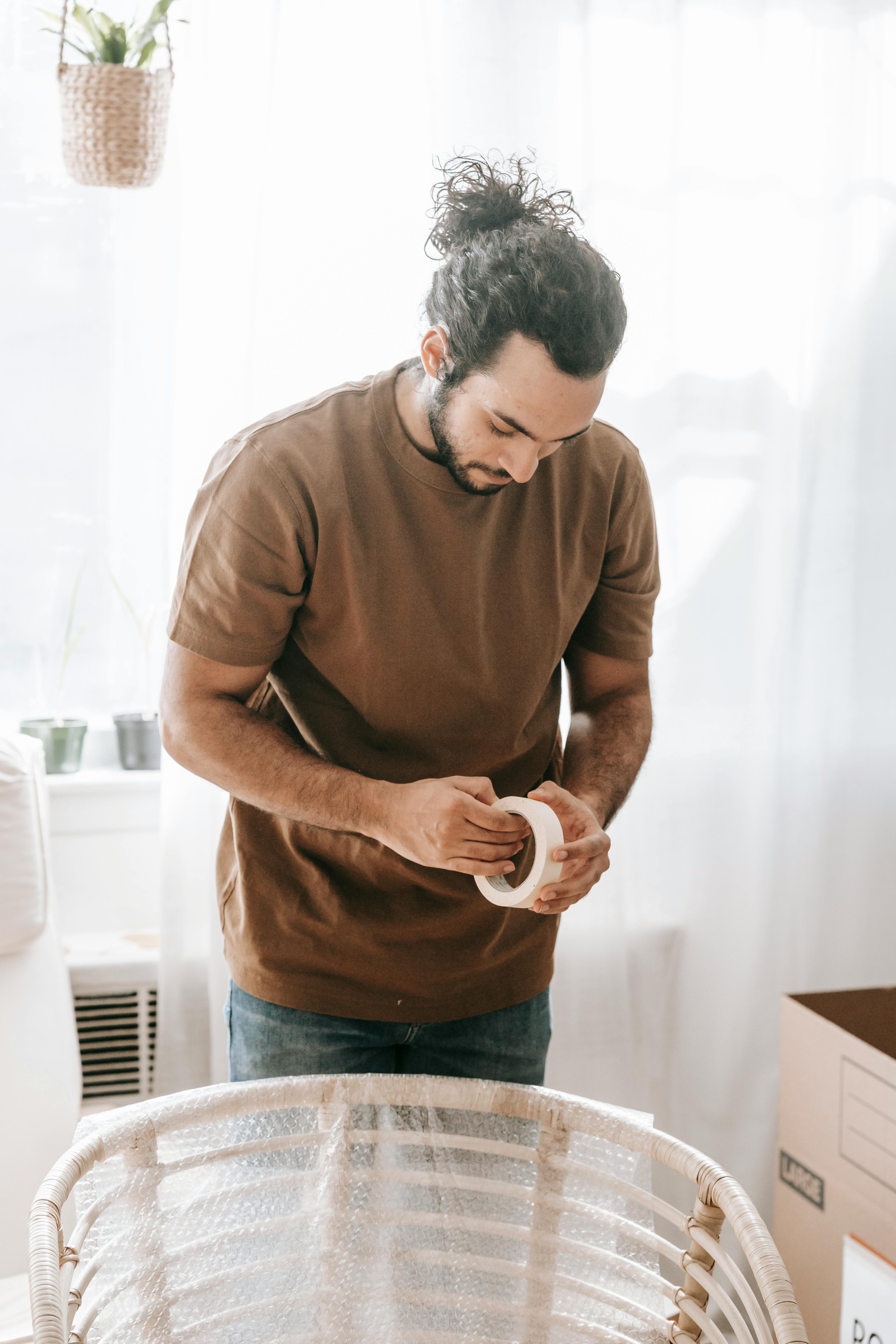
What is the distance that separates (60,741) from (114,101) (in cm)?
97

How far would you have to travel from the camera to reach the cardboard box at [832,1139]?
1.37 metres

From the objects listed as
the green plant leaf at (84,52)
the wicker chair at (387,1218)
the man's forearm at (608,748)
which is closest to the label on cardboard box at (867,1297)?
the wicker chair at (387,1218)

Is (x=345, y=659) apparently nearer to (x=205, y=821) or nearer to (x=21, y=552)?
(x=205, y=821)

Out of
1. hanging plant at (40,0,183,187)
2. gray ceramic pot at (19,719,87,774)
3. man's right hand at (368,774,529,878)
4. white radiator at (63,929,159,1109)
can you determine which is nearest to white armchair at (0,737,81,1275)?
white radiator at (63,929,159,1109)

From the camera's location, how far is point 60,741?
192cm

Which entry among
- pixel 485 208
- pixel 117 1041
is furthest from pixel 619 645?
pixel 117 1041

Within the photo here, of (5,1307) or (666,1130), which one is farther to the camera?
(666,1130)

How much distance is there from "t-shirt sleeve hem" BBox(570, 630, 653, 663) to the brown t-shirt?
54mm

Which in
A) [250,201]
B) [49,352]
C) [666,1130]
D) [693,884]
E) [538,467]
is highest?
[250,201]

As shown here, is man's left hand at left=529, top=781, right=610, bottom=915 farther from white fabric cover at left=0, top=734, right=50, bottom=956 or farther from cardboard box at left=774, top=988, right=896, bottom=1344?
white fabric cover at left=0, top=734, right=50, bottom=956

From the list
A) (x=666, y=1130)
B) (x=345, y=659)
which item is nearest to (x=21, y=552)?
(x=345, y=659)

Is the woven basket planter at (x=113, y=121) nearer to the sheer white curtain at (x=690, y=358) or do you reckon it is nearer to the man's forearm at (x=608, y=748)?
the sheer white curtain at (x=690, y=358)

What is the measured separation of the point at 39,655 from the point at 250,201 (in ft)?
2.72

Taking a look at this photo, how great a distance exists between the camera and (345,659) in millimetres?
1185
